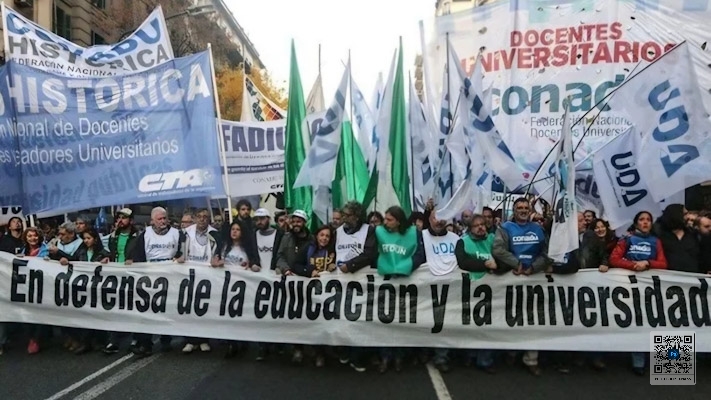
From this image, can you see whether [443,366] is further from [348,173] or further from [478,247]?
[348,173]

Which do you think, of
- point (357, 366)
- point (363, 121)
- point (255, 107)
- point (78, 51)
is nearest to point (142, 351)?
point (357, 366)

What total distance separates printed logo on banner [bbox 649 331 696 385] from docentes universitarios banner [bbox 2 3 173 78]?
21.5 ft

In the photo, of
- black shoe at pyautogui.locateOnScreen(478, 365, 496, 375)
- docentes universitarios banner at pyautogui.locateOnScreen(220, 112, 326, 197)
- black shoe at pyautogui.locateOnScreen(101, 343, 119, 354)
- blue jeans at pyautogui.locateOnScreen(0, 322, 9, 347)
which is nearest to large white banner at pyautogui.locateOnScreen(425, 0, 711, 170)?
docentes universitarios banner at pyautogui.locateOnScreen(220, 112, 326, 197)

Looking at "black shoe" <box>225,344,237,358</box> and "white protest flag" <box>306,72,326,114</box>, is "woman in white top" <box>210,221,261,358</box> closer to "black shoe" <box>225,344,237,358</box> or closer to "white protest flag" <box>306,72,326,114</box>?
"black shoe" <box>225,344,237,358</box>

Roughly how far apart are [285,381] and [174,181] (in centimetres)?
286

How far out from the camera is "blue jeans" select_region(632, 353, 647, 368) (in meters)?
5.35

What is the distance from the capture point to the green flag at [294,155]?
782 centimetres

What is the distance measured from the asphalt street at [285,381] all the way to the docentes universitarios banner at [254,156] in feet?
14.3

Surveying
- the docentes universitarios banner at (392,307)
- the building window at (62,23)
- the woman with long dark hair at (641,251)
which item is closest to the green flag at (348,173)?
the docentes universitarios banner at (392,307)

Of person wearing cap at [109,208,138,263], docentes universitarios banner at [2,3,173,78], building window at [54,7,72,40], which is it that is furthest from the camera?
building window at [54,7,72,40]

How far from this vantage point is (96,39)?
24.6 m

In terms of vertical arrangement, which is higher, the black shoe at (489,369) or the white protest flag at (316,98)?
the white protest flag at (316,98)

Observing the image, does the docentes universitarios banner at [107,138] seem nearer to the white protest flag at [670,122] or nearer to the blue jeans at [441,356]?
the blue jeans at [441,356]

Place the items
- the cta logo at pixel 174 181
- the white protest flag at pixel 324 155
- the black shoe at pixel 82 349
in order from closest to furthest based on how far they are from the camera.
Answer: the black shoe at pixel 82 349
the cta logo at pixel 174 181
the white protest flag at pixel 324 155
